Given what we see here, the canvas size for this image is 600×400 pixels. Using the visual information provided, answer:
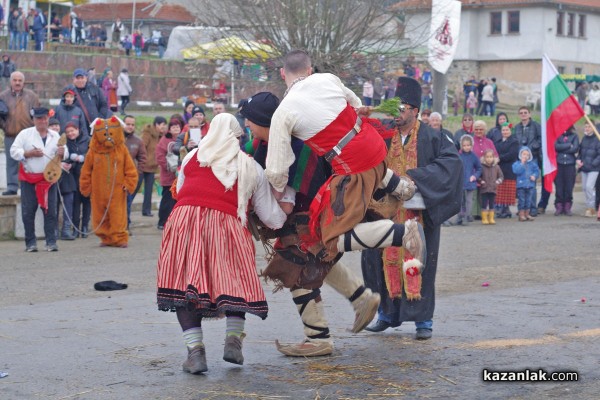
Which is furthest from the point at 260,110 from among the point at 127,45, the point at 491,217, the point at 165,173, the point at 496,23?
the point at 496,23

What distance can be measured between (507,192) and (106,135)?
815 centimetres

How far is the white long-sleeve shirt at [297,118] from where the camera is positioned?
23.0 ft

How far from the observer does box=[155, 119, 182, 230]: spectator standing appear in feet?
55.5

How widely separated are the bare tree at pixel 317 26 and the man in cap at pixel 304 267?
16.7 m

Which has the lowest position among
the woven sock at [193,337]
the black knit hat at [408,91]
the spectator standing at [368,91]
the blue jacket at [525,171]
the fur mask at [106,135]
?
the woven sock at [193,337]

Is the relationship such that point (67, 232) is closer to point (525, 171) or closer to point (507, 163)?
point (507, 163)

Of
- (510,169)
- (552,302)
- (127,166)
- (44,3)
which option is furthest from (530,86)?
(552,302)

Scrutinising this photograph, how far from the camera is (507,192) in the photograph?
66.4 feet

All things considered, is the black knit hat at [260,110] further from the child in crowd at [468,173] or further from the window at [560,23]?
the window at [560,23]

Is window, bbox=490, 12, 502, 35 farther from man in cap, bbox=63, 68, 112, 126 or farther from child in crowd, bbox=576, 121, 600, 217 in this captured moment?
man in cap, bbox=63, 68, 112, 126

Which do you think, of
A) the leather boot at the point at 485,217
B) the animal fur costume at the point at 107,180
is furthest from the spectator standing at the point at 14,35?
the animal fur costume at the point at 107,180

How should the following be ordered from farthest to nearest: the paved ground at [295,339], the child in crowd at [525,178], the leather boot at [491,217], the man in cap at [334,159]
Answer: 1. the child in crowd at [525,178]
2. the leather boot at [491,217]
3. the man in cap at [334,159]
4. the paved ground at [295,339]

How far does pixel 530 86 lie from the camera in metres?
61.1

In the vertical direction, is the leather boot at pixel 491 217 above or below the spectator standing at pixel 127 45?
below
